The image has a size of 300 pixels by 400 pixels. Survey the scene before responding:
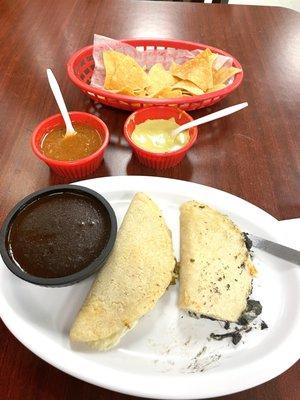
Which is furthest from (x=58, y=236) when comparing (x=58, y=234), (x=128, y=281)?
(x=128, y=281)

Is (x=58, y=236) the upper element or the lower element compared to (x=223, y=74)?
lower

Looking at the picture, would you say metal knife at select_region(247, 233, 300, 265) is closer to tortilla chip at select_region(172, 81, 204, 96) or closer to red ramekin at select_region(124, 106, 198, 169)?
red ramekin at select_region(124, 106, 198, 169)

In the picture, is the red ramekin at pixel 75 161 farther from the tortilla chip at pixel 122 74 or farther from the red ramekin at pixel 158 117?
the tortilla chip at pixel 122 74

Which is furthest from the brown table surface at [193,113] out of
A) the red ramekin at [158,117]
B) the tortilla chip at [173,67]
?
the tortilla chip at [173,67]

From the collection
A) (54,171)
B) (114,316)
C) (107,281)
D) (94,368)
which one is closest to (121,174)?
(54,171)

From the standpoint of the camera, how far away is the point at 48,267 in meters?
0.89

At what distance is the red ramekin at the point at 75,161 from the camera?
1213 millimetres

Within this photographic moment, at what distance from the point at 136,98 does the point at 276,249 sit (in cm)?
81

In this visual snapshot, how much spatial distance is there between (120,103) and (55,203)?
0.63 meters

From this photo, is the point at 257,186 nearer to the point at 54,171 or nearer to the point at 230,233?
the point at 230,233

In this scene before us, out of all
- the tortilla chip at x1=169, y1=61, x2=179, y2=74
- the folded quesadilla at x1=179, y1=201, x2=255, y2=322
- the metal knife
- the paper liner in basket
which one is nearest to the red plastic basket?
the paper liner in basket

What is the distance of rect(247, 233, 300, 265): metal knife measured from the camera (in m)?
1.02

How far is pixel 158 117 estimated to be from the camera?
1401 mm

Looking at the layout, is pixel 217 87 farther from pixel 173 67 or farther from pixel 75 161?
pixel 75 161
